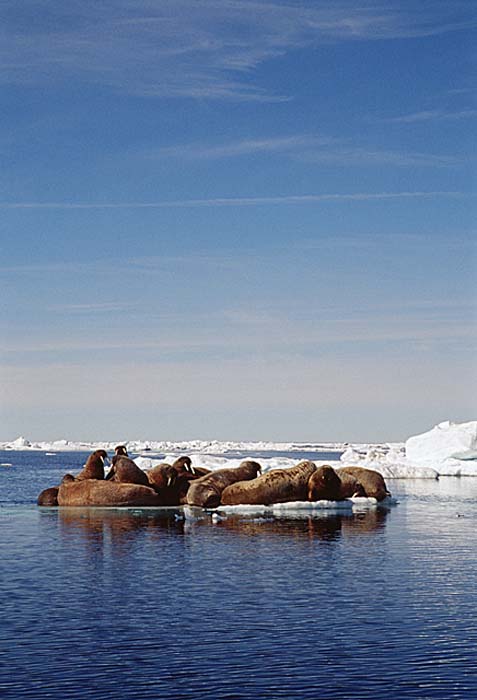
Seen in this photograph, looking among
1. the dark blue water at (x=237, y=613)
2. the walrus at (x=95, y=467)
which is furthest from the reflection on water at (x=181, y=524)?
the walrus at (x=95, y=467)

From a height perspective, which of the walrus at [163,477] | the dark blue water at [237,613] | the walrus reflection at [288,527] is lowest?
the dark blue water at [237,613]

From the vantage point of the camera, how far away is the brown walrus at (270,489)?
34.6 meters

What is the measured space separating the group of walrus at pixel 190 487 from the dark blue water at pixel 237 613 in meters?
6.56

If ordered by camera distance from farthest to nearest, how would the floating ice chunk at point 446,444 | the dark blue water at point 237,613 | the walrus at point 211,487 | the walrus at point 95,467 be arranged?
1. the floating ice chunk at point 446,444
2. the walrus at point 95,467
3. the walrus at point 211,487
4. the dark blue water at point 237,613

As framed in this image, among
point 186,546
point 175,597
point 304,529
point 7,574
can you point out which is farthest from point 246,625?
point 304,529

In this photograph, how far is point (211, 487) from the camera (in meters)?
35.4

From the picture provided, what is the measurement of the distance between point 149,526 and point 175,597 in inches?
480

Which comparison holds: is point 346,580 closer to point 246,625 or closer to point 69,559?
point 246,625

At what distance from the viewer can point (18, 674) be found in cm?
1212

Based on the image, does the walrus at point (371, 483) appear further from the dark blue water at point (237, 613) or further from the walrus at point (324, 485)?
the dark blue water at point (237, 613)

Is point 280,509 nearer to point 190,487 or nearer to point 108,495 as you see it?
point 190,487

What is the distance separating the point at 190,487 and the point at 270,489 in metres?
3.19

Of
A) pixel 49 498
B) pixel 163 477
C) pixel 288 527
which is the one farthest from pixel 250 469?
pixel 288 527

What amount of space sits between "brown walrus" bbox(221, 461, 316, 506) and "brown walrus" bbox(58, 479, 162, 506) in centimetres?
286
